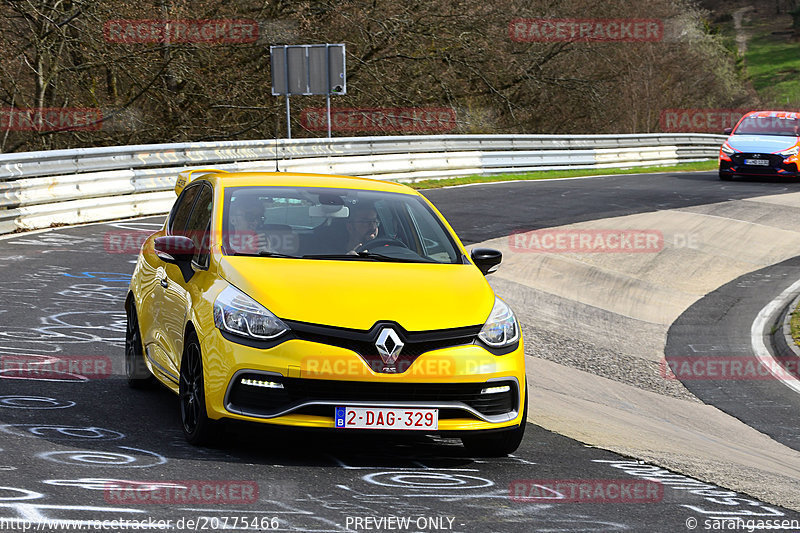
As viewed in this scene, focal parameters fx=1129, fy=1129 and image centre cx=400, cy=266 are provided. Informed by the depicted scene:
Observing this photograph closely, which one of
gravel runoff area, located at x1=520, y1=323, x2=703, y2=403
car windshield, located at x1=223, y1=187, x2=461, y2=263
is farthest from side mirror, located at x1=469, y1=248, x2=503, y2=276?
gravel runoff area, located at x1=520, y1=323, x2=703, y2=403

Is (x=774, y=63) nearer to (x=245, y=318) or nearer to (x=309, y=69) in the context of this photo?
(x=309, y=69)

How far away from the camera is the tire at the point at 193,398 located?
6148 mm

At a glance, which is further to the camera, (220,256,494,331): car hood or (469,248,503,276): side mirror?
(469,248,503,276): side mirror

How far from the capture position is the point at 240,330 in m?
6.01

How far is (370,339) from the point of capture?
5.87 metres

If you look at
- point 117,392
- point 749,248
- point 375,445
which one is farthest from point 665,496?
point 749,248

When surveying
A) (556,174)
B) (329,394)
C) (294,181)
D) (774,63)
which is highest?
(774,63)

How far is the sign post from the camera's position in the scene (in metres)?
24.6

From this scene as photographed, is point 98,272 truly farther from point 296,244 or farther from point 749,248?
point 749,248

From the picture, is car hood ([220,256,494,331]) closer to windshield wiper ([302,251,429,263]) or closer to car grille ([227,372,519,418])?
windshield wiper ([302,251,429,263])

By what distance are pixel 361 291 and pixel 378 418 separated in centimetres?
74

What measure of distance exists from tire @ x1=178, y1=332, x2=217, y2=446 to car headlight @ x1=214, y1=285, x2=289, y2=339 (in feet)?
0.90

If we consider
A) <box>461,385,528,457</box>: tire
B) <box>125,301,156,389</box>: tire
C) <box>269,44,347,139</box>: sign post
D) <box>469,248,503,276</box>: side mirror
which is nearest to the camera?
<box>461,385,528,457</box>: tire

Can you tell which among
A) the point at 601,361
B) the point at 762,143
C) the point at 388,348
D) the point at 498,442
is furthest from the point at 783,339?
the point at 762,143
